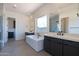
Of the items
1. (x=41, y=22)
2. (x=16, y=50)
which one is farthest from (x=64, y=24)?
(x=16, y=50)

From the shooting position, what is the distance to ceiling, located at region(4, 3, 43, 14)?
2.39m

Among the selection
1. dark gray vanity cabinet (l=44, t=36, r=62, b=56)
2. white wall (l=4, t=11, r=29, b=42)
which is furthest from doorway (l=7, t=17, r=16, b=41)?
dark gray vanity cabinet (l=44, t=36, r=62, b=56)

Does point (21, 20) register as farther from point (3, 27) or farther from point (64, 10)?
point (64, 10)

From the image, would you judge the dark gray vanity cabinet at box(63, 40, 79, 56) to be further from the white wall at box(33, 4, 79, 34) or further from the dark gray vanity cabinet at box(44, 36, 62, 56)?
the white wall at box(33, 4, 79, 34)

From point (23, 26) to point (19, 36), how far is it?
0.91 ft

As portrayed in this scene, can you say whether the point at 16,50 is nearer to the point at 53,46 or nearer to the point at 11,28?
the point at 11,28

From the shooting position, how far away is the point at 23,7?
250cm

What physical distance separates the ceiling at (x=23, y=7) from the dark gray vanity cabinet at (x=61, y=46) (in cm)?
97

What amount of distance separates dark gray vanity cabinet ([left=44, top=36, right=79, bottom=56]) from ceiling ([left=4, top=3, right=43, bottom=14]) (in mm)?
973

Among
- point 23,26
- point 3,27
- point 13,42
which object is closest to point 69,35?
point 23,26

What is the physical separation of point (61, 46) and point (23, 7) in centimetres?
130

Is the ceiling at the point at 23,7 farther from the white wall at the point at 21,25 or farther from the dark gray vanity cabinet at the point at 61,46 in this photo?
the dark gray vanity cabinet at the point at 61,46

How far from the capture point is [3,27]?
2545 millimetres

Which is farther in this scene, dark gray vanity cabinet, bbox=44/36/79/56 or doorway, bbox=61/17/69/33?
doorway, bbox=61/17/69/33
